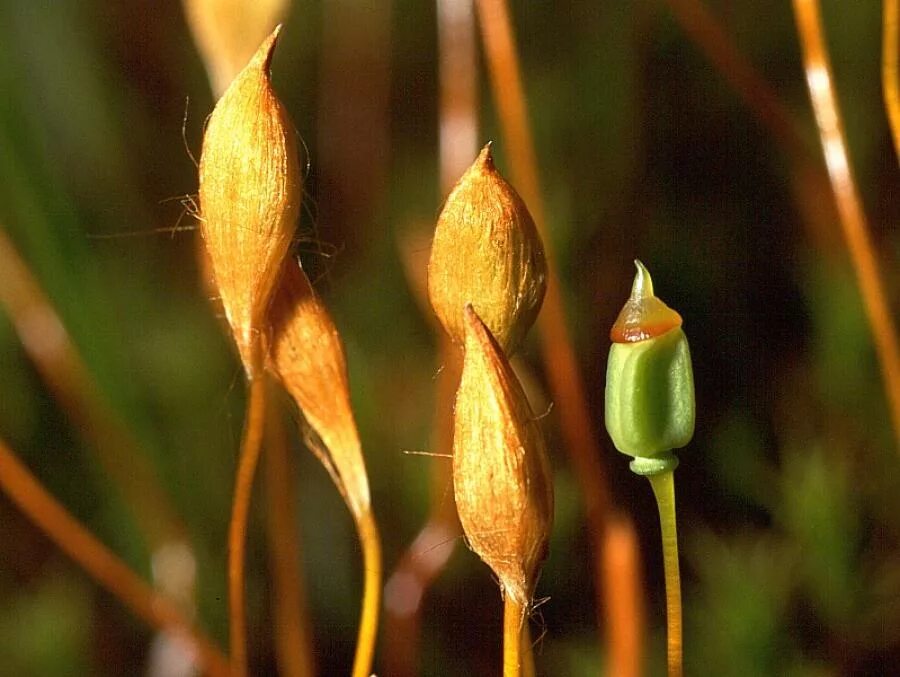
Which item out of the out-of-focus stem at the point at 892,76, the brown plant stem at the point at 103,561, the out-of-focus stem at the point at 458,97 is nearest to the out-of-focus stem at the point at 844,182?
the out-of-focus stem at the point at 892,76

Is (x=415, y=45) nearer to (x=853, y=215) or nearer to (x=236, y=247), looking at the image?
(x=853, y=215)

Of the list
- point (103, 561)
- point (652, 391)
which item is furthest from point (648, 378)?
point (103, 561)

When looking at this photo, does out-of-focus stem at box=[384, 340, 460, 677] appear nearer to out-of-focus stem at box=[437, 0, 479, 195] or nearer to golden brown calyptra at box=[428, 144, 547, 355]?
out-of-focus stem at box=[437, 0, 479, 195]

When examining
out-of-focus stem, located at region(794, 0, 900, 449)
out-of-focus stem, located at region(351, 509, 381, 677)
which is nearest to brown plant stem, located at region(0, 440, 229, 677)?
out-of-focus stem, located at region(351, 509, 381, 677)

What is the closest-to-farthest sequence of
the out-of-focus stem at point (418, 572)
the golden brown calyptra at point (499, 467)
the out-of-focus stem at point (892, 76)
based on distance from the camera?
the golden brown calyptra at point (499, 467) → the out-of-focus stem at point (892, 76) → the out-of-focus stem at point (418, 572)

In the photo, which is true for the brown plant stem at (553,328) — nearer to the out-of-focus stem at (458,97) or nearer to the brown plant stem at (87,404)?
the out-of-focus stem at (458,97)
